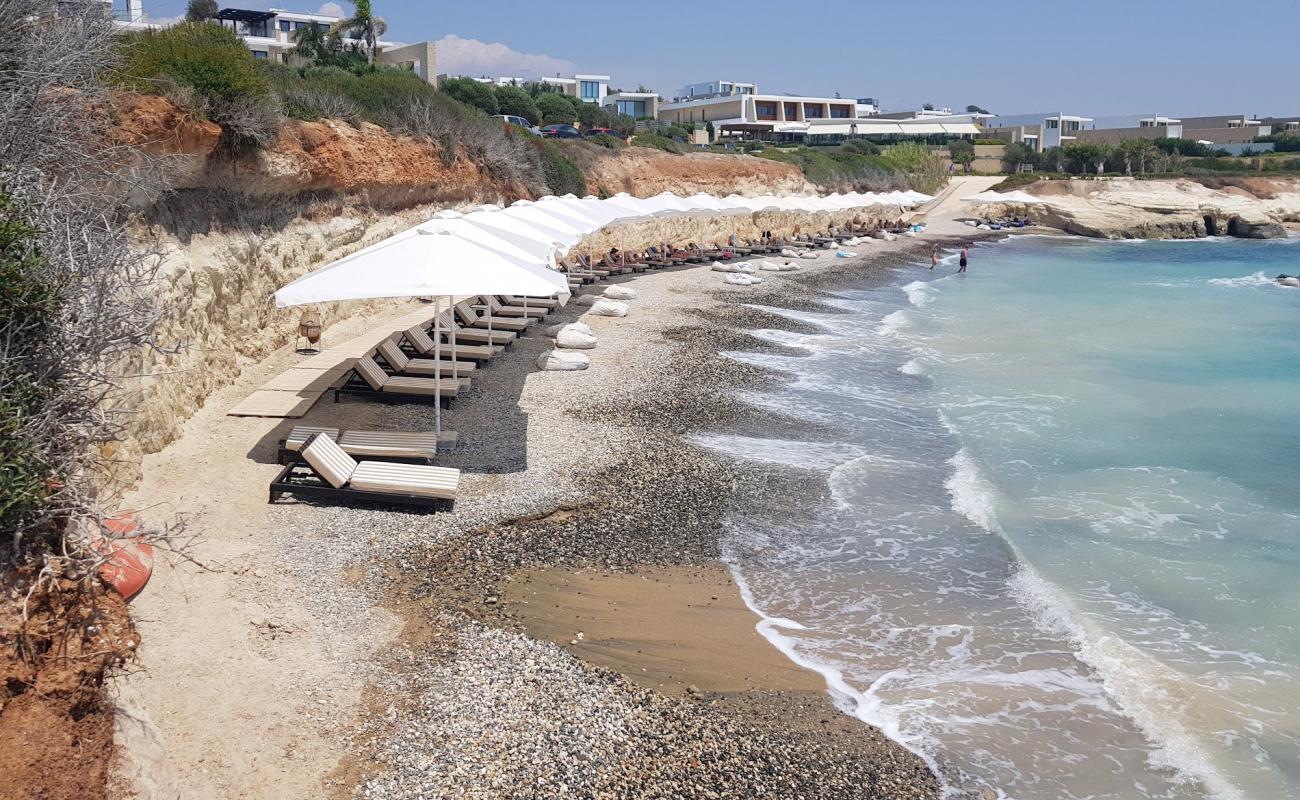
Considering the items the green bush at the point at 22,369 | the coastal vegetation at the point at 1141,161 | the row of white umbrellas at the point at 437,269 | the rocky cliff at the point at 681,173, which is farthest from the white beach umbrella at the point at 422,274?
the coastal vegetation at the point at 1141,161

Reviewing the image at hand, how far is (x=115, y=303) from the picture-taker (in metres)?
5.99

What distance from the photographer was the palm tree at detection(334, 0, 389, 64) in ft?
142

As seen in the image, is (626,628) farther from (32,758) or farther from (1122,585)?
(1122,585)

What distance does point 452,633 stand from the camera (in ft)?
22.5

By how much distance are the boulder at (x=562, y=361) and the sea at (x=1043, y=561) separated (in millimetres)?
2759

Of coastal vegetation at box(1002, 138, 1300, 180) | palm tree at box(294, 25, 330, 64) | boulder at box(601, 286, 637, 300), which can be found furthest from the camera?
coastal vegetation at box(1002, 138, 1300, 180)

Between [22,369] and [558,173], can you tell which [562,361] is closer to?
[22,369]

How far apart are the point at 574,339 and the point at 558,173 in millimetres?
17711

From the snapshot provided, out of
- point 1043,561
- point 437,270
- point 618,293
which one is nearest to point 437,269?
point 437,270

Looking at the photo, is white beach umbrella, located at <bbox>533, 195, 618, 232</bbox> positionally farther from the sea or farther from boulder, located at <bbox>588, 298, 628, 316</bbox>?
the sea

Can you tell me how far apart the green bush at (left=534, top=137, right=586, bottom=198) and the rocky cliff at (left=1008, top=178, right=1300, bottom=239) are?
36866 millimetres

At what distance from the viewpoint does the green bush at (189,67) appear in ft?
39.8

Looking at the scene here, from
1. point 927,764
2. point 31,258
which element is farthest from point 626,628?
point 31,258

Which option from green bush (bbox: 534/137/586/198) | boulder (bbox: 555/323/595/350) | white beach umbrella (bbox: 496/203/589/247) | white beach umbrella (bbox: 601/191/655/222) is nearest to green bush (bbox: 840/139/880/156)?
green bush (bbox: 534/137/586/198)
